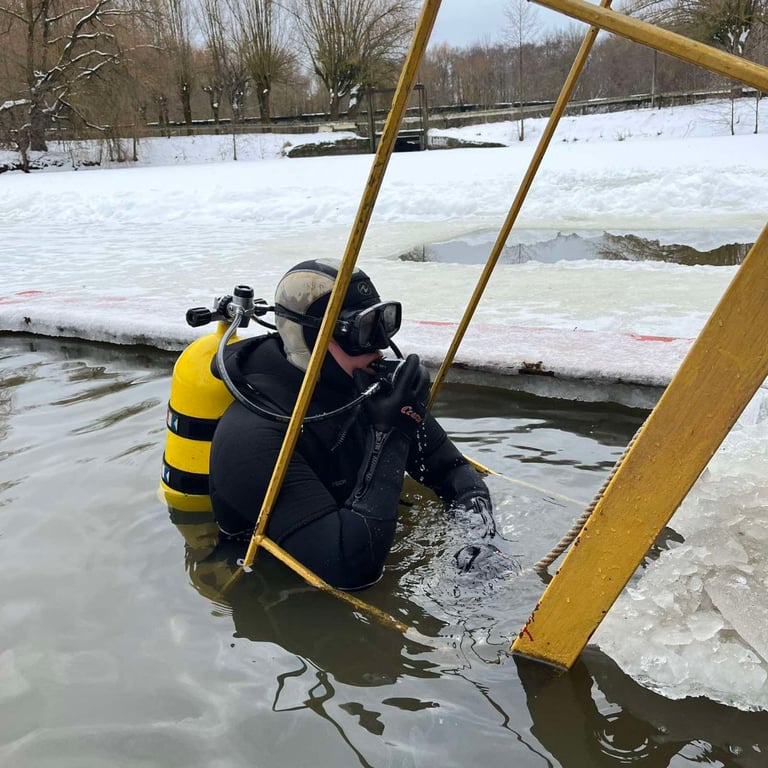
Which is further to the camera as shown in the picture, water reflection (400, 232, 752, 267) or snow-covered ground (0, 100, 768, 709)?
water reflection (400, 232, 752, 267)

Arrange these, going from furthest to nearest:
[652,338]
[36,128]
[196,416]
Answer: [36,128] < [652,338] < [196,416]

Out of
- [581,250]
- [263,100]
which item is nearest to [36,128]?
[263,100]

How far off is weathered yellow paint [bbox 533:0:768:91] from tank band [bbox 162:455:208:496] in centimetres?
183

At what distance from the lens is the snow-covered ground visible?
2037 mm

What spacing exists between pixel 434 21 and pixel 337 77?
30.6 m

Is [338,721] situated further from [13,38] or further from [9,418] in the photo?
[13,38]

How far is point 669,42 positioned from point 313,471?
1.47 m

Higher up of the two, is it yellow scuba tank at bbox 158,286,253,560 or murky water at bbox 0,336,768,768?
yellow scuba tank at bbox 158,286,253,560

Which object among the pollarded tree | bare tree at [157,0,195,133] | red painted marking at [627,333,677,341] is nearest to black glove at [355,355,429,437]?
red painted marking at [627,333,677,341]

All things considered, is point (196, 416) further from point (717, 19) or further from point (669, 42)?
point (717, 19)

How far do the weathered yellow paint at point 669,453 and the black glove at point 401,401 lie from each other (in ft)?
2.20

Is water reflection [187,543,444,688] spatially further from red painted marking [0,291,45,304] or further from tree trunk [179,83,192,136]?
tree trunk [179,83,192,136]

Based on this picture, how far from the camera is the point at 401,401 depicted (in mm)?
2293

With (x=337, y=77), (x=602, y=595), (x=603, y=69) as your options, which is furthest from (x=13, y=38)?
(x=602, y=595)
